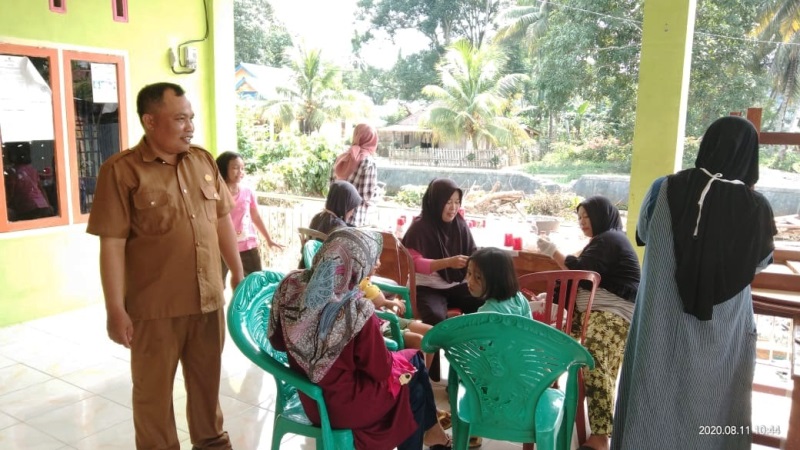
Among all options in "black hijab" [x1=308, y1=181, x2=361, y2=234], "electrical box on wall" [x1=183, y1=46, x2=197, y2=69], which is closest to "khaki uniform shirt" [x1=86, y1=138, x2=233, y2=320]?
"black hijab" [x1=308, y1=181, x2=361, y2=234]

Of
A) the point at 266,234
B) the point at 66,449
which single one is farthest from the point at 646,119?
the point at 66,449

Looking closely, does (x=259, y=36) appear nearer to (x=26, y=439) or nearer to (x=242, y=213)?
(x=242, y=213)

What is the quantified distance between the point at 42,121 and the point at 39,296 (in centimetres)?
121

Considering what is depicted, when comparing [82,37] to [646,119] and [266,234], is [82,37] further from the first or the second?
[646,119]

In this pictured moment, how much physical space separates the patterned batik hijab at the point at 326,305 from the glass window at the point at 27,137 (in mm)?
3061

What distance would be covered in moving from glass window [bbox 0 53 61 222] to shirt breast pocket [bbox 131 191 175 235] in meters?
2.48

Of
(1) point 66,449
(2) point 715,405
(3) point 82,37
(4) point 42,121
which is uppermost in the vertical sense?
(3) point 82,37

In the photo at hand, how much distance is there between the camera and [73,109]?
4180 mm

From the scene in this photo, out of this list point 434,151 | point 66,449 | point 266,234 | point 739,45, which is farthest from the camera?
point 434,151

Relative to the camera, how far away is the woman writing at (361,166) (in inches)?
167

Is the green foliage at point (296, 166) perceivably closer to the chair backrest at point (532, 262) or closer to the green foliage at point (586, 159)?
the green foliage at point (586, 159)

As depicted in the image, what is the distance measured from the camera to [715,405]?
189cm

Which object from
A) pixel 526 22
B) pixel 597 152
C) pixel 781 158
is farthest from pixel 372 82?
pixel 781 158

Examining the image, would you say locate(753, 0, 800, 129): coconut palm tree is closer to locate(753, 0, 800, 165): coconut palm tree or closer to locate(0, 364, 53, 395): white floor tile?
locate(753, 0, 800, 165): coconut palm tree
